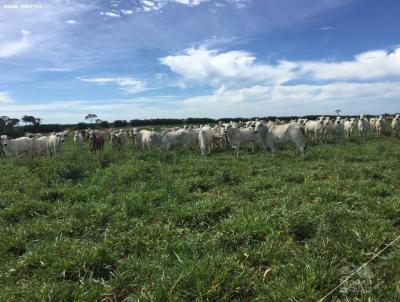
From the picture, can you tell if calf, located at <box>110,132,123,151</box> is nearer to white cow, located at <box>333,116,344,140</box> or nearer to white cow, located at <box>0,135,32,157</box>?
white cow, located at <box>0,135,32,157</box>

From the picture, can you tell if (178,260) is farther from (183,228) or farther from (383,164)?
(383,164)

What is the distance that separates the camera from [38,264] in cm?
574

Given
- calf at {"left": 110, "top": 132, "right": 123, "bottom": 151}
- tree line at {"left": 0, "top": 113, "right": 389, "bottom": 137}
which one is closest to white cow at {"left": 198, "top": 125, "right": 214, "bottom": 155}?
calf at {"left": 110, "top": 132, "right": 123, "bottom": 151}

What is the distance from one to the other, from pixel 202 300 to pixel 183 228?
2.74 metres

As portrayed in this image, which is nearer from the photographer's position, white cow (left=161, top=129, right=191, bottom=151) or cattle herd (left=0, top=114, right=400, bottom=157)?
cattle herd (left=0, top=114, right=400, bottom=157)

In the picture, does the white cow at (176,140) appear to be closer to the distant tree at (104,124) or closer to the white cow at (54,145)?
the white cow at (54,145)

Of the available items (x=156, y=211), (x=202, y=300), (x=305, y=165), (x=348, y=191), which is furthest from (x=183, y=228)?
(x=305, y=165)

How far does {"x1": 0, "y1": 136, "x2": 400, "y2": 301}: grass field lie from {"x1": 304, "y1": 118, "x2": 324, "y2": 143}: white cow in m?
20.1

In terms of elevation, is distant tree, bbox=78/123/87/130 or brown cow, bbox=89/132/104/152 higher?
distant tree, bbox=78/123/87/130

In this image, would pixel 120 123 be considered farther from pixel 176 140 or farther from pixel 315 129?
pixel 176 140

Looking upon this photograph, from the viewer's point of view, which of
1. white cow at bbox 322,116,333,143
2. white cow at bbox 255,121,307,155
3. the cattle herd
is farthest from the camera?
white cow at bbox 322,116,333,143

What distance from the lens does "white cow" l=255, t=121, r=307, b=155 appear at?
784 inches

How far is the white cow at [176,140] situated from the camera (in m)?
25.7

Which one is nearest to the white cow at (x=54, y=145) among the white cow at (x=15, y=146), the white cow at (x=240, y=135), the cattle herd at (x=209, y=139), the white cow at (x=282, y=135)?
the cattle herd at (x=209, y=139)
